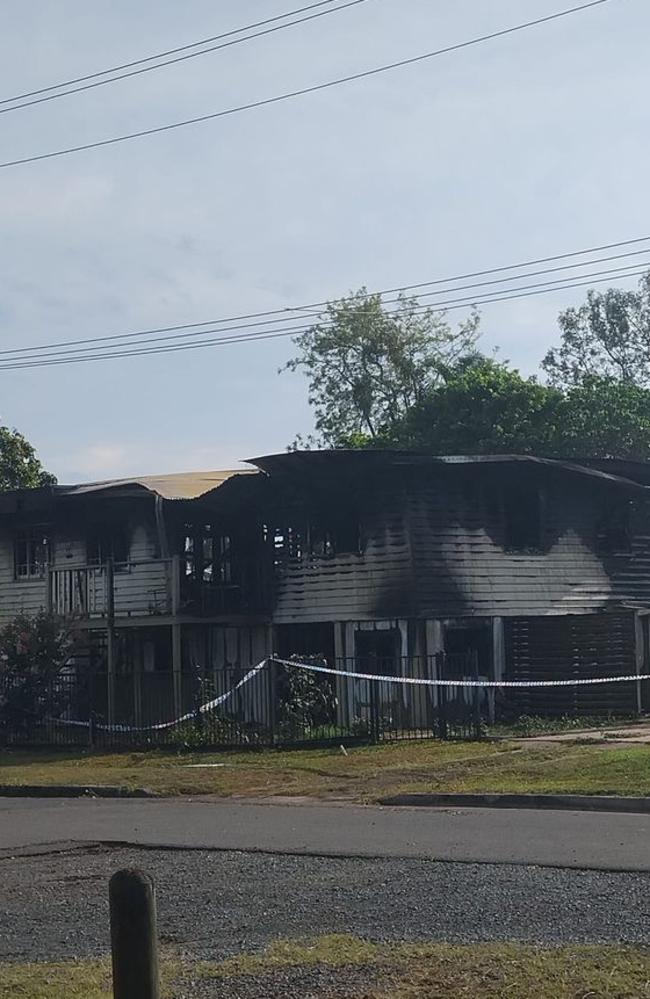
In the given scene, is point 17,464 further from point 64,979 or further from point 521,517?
point 64,979

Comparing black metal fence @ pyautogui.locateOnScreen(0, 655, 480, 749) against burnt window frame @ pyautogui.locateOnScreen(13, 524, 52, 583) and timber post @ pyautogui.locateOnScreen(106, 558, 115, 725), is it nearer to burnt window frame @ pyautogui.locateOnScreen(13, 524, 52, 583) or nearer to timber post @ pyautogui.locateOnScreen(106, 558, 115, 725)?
timber post @ pyautogui.locateOnScreen(106, 558, 115, 725)

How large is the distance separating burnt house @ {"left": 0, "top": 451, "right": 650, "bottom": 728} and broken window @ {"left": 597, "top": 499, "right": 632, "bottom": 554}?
4cm

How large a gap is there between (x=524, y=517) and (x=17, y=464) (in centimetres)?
2674

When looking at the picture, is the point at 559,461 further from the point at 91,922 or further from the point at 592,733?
the point at 91,922

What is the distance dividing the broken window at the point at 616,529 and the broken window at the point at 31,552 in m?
13.0

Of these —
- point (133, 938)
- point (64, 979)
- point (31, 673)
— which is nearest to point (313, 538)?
point (31, 673)

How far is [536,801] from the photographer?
15.7 metres

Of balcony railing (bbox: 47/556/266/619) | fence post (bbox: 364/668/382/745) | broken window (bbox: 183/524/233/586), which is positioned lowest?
fence post (bbox: 364/668/382/745)

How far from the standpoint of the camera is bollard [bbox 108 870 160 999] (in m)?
5.52

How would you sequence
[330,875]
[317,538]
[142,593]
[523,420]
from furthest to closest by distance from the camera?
1. [523,420]
2. [142,593]
3. [317,538]
4. [330,875]

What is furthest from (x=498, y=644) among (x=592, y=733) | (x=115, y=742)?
(x=115, y=742)

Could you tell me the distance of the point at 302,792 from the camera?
1870 centimetres

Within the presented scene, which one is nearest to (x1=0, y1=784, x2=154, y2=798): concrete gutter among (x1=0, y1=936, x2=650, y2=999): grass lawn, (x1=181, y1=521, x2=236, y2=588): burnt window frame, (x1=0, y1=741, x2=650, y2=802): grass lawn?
(x1=0, y1=741, x2=650, y2=802): grass lawn

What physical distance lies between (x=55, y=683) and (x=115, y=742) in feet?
7.58
